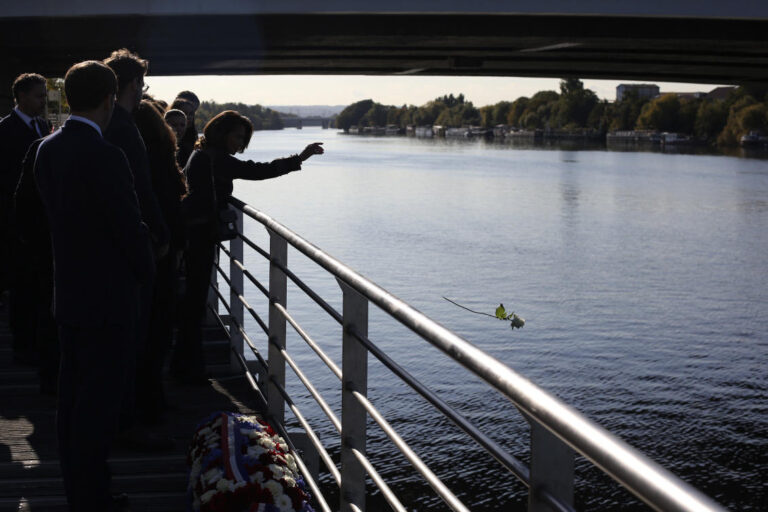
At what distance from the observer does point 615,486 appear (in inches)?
470

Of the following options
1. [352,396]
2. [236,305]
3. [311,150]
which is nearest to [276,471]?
[352,396]

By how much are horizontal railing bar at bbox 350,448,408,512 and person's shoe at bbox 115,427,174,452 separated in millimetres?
1585

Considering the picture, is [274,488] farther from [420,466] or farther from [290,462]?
[420,466]

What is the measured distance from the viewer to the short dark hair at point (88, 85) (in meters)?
3.26

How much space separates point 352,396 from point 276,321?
1.46 meters

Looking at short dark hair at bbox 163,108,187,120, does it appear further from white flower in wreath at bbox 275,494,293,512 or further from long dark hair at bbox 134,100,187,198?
white flower in wreath at bbox 275,494,293,512

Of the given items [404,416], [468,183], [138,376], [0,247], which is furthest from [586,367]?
[468,183]

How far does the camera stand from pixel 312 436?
3.89 meters

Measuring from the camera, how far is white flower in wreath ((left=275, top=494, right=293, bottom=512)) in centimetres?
341

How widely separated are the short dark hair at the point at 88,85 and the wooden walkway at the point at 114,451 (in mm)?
995

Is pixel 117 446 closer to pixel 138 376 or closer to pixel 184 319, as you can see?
pixel 138 376

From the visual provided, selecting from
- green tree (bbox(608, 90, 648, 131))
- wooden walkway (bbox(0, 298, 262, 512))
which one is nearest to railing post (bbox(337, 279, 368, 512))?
wooden walkway (bbox(0, 298, 262, 512))

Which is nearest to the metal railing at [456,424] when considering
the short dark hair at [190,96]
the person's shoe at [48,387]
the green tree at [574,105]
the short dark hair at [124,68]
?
the short dark hair at [124,68]

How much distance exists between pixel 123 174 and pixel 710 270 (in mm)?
26972
